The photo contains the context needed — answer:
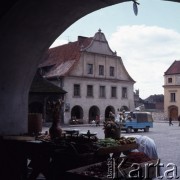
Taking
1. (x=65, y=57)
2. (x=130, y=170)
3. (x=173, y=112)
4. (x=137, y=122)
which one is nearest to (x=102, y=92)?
(x=65, y=57)

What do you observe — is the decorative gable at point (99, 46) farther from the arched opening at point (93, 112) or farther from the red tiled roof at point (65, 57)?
the arched opening at point (93, 112)

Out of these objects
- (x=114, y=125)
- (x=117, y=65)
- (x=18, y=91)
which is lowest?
(x=114, y=125)

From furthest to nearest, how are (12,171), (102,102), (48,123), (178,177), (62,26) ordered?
(102,102), (48,123), (178,177), (62,26), (12,171)

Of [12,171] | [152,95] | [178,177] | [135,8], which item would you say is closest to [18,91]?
[12,171]

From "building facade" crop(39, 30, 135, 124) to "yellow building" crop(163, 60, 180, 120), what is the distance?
15.8 m

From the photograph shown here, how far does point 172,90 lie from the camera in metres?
55.5

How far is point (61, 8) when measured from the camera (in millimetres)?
5699

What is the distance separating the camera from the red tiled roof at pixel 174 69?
5541 cm

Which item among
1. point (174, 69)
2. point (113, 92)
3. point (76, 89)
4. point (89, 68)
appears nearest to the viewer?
point (76, 89)

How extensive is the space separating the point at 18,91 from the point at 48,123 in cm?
2690

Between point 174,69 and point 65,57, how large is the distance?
24.7 meters

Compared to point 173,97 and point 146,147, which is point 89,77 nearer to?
point 173,97

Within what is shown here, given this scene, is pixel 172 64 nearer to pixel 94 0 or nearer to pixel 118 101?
pixel 118 101

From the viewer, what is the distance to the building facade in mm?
36281
